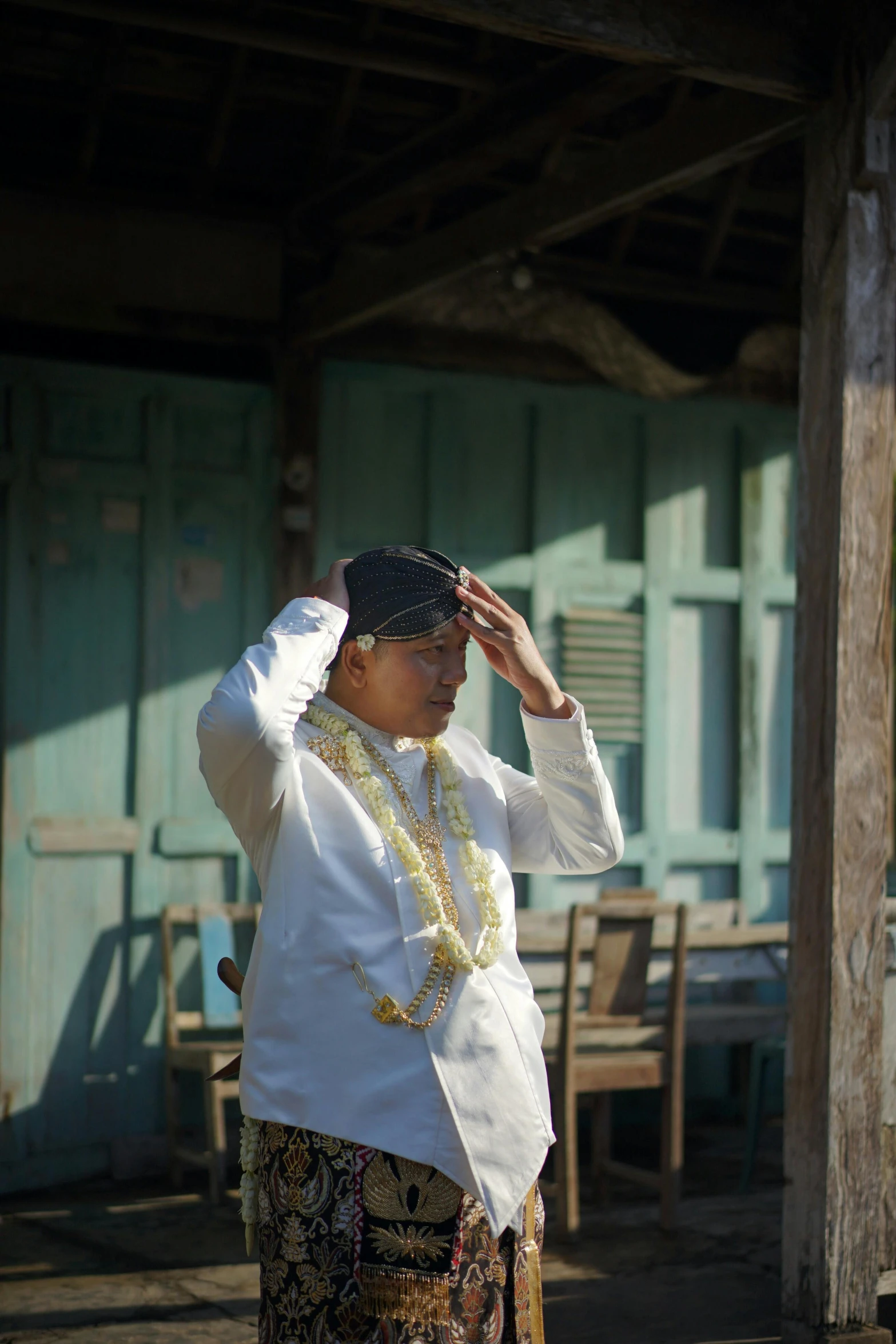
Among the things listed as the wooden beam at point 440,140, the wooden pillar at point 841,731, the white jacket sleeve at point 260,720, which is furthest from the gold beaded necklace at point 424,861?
the wooden beam at point 440,140

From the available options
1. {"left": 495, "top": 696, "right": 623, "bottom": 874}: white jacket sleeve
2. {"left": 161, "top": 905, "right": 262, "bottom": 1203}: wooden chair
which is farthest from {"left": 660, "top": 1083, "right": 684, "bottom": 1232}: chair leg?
{"left": 495, "top": 696, "right": 623, "bottom": 874}: white jacket sleeve

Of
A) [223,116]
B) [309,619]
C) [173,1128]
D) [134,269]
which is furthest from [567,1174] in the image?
[223,116]

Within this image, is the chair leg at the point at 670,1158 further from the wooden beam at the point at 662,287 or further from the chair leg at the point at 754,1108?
the wooden beam at the point at 662,287

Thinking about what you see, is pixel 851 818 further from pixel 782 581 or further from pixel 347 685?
A: pixel 782 581

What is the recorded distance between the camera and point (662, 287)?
6578 millimetres

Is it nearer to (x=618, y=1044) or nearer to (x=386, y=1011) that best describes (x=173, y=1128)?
(x=618, y=1044)

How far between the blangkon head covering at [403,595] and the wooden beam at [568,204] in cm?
209

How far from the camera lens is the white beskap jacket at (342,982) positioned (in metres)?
2.25

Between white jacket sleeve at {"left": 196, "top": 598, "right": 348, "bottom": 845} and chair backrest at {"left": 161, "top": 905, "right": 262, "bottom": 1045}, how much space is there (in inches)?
138

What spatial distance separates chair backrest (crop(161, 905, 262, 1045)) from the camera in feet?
18.9

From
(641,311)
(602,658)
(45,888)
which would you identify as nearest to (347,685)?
(45,888)

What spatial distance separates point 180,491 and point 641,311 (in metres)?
2.15

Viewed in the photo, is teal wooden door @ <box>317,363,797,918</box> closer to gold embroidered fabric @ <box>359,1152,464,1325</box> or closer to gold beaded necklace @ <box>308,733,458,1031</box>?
Answer: gold beaded necklace @ <box>308,733,458,1031</box>

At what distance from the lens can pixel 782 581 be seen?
22.7 feet
